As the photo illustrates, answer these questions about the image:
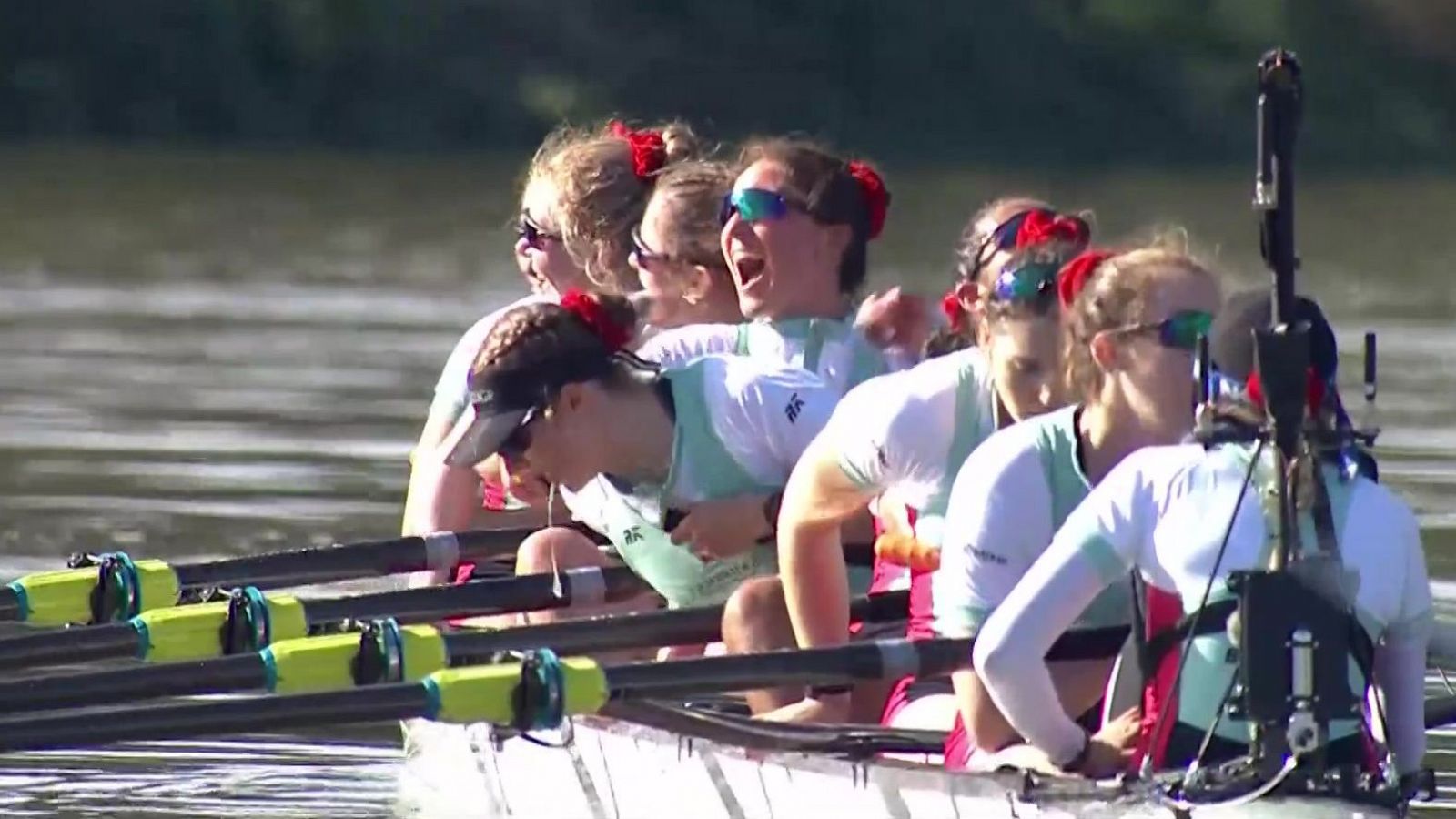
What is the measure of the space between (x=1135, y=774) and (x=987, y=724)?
0.48 metres

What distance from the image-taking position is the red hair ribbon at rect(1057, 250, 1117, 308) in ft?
17.8

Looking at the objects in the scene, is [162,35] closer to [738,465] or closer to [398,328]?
[398,328]

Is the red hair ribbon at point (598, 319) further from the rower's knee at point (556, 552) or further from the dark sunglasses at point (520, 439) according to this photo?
the rower's knee at point (556, 552)

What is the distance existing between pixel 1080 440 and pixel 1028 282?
45cm

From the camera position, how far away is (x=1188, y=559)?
4.90m

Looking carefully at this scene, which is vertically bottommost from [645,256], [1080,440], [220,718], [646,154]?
[220,718]

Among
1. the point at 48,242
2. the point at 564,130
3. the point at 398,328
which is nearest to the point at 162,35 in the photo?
the point at 48,242

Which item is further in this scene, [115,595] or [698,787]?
[115,595]

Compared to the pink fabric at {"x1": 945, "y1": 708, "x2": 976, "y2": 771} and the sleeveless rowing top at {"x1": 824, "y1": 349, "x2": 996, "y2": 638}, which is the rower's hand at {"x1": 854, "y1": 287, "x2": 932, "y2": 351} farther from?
the pink fabric at {"x1": 945, "y1": 708, "x2": 976, "y2": 771}

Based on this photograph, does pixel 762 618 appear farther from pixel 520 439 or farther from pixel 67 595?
pixel 67 595

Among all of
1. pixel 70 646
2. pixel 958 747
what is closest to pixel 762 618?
pixel 958 747

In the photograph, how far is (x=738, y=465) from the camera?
6602 millimetres

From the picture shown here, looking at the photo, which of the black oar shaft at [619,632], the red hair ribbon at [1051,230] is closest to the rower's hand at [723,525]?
the black oar shaft at [619,632]

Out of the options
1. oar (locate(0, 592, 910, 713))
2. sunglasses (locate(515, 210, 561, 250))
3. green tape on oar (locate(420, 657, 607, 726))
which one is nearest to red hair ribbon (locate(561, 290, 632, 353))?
oar (locate(0, 592, 910, 713))
